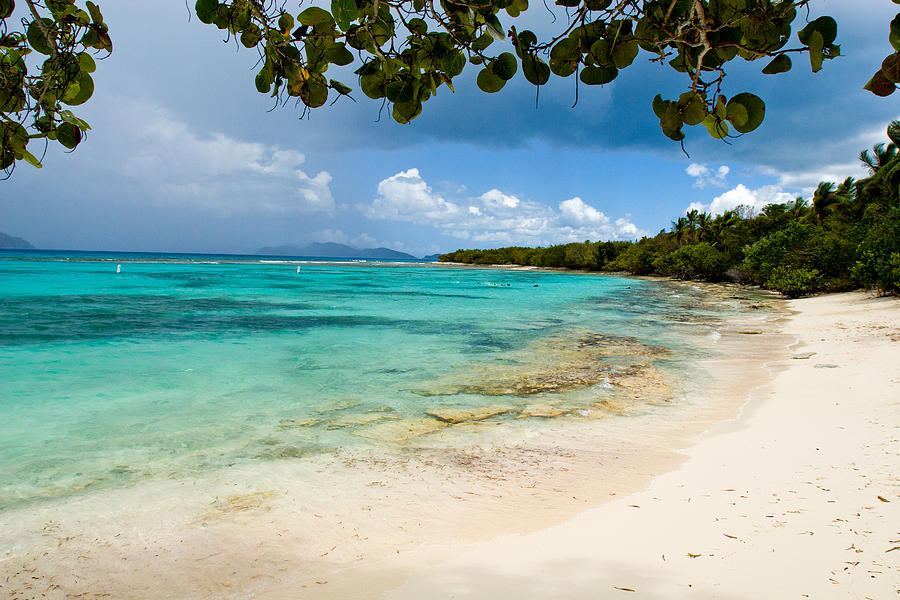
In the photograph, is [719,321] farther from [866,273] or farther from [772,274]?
[772,274]

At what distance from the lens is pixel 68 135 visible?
1472mm

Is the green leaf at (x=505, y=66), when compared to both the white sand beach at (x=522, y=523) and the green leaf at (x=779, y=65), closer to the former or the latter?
the green leaf at (x=779, y=65)

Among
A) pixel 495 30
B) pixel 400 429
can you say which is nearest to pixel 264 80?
pixel 495 30

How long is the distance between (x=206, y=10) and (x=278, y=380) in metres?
8.84

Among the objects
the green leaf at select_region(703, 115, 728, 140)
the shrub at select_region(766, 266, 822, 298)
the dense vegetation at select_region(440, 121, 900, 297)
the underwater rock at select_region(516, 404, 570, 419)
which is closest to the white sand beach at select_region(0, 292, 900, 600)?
the underwater rock at select_region(516, 404, 570, 419)

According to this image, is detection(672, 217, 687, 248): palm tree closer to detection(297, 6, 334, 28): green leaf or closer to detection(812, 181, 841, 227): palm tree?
detection(812, 181, 841, 227): palm tree

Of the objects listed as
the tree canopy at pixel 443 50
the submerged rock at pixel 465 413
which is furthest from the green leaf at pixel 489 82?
the submerged rock at pixel 465 413

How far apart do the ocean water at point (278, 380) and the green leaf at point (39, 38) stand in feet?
15.4

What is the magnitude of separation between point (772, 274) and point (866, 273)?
1034 centimetres

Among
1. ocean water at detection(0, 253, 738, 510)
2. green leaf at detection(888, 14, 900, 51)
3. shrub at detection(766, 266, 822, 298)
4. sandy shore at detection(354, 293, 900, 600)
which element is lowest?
ocean water at detection(0, 253, 738, 510)

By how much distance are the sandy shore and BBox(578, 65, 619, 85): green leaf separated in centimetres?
279

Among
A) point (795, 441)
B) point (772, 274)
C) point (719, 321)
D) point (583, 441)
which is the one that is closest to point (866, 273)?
point (719, 321)

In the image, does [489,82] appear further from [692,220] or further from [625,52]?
[692,220]

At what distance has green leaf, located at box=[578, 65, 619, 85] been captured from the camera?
1284mm
